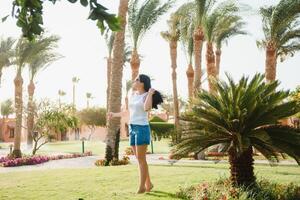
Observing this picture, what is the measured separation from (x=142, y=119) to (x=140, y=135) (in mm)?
243

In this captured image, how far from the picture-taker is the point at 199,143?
7289 mm

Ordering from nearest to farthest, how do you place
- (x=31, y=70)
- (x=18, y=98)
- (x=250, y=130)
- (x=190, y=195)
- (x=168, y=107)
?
(x=190, y=195)
(x=250, y=130)
(x=18, y=98)
(x=31, y=70)
(x=168, y=107)

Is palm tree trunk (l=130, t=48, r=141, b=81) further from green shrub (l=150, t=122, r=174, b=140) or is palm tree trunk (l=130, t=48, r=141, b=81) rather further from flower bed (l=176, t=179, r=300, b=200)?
flower bed (l=176, t=179, r=300, b=200)

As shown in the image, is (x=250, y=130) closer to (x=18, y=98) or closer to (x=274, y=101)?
(x=274, y=101)

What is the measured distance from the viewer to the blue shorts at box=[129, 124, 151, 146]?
6367 millimetres

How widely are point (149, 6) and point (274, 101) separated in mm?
15132

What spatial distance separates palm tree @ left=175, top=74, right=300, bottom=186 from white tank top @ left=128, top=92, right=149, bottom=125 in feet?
3.72

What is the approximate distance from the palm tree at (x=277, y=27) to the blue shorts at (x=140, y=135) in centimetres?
1765

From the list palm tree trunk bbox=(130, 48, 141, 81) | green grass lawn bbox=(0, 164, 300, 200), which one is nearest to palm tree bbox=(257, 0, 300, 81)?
palm tree trunk bbox=(130, 48, 141, 81)

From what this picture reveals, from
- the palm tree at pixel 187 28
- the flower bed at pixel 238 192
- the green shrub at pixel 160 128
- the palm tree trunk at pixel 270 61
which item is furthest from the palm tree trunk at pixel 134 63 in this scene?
the flower bed at pixel 238 192

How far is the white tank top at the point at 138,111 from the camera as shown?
646 centimetres

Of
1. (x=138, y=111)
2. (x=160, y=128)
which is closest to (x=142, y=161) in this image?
(x=138, y=111)

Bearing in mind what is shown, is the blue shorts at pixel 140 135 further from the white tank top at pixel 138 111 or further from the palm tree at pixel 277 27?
the palm tree at pixel 277 27

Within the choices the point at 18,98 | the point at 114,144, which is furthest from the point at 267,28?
the point at 18,98
